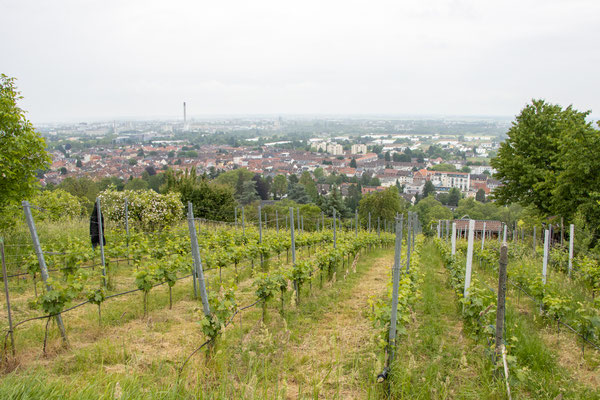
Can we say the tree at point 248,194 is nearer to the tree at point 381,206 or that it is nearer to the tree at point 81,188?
the tree at point 81,188

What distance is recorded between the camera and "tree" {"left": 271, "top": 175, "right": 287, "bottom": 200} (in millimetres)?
85500

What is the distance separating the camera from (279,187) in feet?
281

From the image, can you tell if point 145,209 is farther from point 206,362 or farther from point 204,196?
point 206,362

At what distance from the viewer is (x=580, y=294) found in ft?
23.2

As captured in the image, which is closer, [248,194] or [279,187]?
[248,194]

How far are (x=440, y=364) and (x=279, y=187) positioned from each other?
81302 mm

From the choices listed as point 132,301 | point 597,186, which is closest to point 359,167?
point 597,186

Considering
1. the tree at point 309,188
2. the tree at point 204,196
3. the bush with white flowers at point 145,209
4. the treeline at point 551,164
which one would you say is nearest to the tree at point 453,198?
the tree at point 309,188

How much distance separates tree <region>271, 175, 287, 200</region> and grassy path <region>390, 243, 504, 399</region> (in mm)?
78725

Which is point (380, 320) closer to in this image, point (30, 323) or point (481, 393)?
point (481, 393)

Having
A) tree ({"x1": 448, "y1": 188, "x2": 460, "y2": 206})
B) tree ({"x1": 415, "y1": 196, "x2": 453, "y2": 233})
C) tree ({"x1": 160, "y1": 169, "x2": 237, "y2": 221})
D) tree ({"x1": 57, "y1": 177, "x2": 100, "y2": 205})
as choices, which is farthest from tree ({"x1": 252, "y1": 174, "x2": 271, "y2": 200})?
tree ({"x1": 160, "y1": 169, "x2": 237, "y2": 221})

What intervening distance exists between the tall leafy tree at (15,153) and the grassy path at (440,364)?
8.77m

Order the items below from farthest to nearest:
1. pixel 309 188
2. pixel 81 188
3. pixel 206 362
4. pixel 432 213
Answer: pixel 309 188, pixel 432 213, pixel 81 188, pixel 206 362

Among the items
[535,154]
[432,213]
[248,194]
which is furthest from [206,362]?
[248,194]
